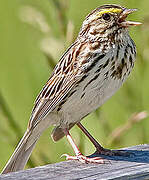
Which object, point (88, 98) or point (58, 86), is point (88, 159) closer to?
point (88, 98)

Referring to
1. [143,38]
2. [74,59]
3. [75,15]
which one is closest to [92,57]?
[74,59]

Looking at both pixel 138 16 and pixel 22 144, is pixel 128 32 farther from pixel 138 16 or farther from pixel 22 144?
pixel 22 144

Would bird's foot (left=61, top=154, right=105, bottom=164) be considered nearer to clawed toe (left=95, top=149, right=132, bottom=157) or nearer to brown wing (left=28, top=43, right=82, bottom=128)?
clawed toe (left=95, top=149, right=132, bottom=157)

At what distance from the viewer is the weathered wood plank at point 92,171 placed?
3.57m

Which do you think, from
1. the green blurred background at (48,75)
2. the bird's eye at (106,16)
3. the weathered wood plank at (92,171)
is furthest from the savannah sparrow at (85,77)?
the weathered wood plank at (92,171)

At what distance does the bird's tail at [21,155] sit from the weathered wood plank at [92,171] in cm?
57

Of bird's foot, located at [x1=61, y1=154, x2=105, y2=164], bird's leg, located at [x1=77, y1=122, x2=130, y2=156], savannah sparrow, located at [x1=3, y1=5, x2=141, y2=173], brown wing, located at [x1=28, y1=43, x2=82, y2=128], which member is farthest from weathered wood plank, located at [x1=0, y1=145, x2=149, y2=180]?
brown wing, located at [x1=28, y1=43, x2=82, y2=128]

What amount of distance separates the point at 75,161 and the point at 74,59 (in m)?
0.76

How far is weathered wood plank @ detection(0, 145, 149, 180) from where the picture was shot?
3.57 metres

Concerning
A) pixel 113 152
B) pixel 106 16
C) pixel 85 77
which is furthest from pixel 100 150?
pixel 106 16

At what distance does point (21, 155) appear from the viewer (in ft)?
15.2

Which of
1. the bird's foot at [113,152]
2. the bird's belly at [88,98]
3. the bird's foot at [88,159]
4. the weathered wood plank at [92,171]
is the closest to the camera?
the weathered wood plank at [92,171]

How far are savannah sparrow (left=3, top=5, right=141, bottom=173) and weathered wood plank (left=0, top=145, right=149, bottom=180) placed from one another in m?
0.41

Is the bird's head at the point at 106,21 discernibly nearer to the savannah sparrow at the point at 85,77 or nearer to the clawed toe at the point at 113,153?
the savannah sparrow at the point at 85,77
